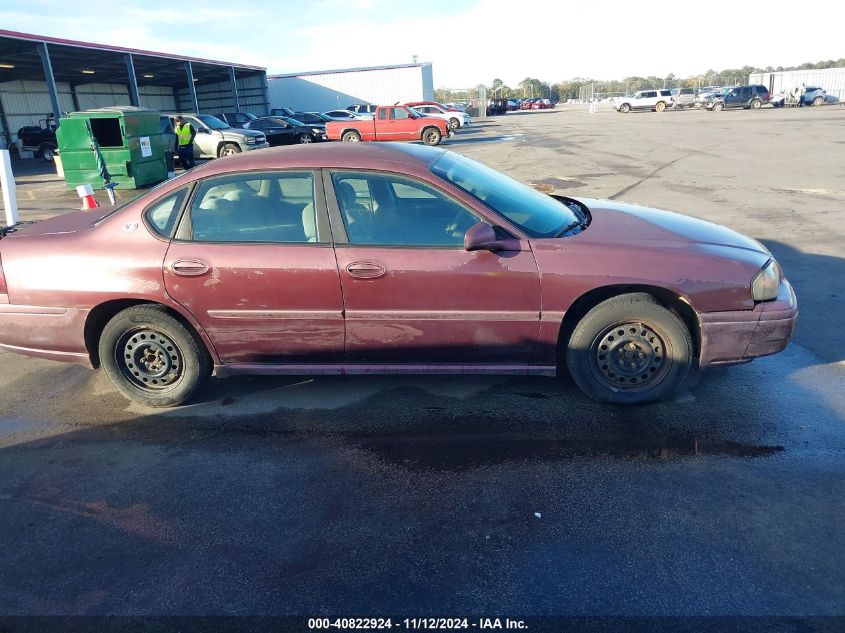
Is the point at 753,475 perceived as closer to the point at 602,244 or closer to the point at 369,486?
the point at 602,244

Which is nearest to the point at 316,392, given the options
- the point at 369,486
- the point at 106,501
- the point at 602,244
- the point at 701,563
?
the point at 369,486

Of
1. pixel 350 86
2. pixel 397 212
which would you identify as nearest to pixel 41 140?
pixel 350 86

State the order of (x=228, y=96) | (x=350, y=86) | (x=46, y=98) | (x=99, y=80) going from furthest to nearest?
(x=350, y=86) < (x=228, y=96) < (x=99, y=80) < (x=46, y=98)

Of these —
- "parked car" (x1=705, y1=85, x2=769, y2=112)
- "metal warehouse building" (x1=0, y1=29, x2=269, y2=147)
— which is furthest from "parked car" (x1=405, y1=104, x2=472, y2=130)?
"parked car" (x1=705, y1=85, x2=769, y2=112)

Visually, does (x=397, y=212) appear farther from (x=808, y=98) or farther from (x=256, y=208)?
(x=808, y=98)

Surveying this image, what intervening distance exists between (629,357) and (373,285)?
65.7 inches

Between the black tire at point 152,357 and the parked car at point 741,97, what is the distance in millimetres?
49180

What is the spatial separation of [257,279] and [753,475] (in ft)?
9.84

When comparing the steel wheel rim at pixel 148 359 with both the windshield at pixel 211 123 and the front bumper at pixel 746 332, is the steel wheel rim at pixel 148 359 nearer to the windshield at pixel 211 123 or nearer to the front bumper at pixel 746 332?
the front bumper at pixel 746 332

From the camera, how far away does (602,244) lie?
3.53m

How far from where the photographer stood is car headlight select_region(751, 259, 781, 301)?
3.48m

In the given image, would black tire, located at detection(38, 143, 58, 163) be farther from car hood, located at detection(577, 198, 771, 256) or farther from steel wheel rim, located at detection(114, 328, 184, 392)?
car hood, located at detection(577, 198, 771, 256)

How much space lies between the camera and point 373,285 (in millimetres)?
3539

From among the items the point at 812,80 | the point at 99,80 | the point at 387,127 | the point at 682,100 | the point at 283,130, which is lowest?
the point at 387,127
